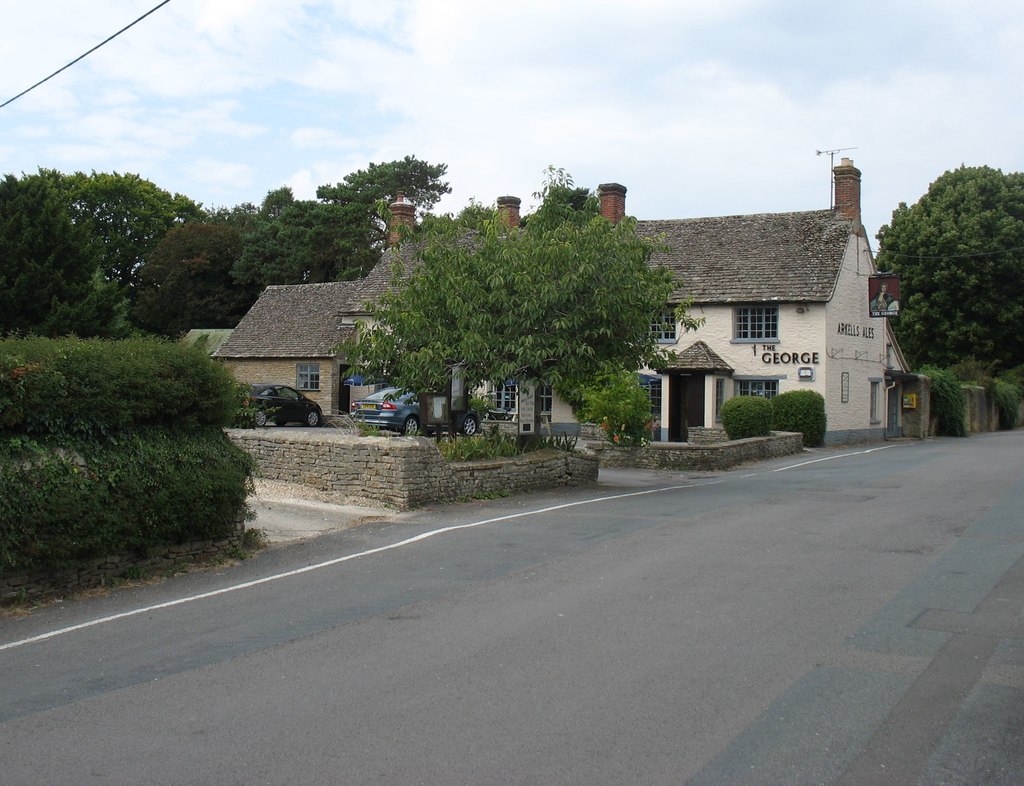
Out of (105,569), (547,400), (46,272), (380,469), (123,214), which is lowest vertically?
(105,569)

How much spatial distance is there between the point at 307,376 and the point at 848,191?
898 inches

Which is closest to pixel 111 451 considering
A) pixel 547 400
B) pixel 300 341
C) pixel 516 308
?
pixel 516 308

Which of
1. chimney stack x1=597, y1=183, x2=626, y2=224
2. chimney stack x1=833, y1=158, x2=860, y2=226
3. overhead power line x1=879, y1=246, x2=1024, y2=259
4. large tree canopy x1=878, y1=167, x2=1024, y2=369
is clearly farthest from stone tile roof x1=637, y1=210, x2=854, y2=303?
large tree canopy x1=878, y1=167, x2=1024, y2=369

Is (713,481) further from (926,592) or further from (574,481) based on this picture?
(926,592)

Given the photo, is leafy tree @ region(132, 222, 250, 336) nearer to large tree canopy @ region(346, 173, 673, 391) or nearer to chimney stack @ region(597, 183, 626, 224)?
chimney stack @ region(597, 183, 626, 224)

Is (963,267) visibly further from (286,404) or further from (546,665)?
(546,665)

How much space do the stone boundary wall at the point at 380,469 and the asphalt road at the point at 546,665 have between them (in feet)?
9.01

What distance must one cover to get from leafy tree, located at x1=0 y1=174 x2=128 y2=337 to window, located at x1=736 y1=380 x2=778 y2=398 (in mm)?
22395

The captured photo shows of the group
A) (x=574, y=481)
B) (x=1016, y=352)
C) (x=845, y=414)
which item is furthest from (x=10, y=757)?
(x=1016, y=352)

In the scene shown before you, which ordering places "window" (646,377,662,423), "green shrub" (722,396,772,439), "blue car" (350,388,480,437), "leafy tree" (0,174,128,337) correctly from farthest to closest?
1. "leafy tree" (0,174,128,337)
2. "window" (646,377,662,423)
3. "blue car" (350,388,480,437)
4. "green shrub" (722,396,772,439)

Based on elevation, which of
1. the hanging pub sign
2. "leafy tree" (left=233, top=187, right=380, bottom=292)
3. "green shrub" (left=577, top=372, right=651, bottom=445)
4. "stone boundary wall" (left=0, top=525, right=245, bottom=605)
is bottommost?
"stone boundary wall" (left=0, top=525, right=245, bottom=605)

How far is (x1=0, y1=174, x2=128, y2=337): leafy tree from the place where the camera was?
115ft

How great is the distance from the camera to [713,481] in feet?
67.9

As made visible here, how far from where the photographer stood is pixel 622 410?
79.6 feet
